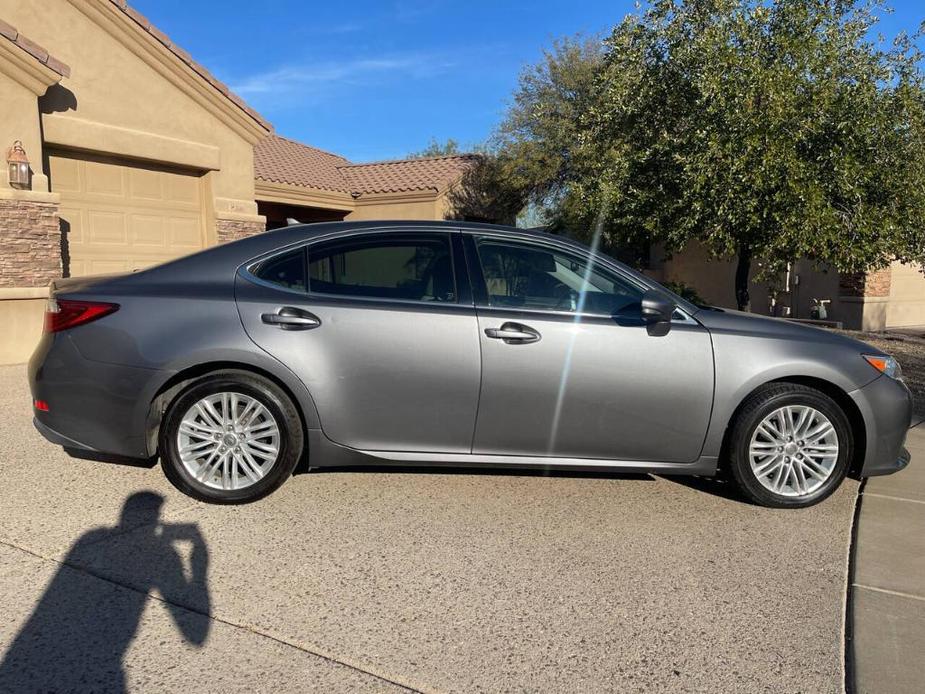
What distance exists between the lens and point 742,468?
446cm

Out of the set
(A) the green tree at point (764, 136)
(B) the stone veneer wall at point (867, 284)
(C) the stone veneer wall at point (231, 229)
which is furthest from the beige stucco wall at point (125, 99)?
(B) the stone veneer wall at point (867, 284)

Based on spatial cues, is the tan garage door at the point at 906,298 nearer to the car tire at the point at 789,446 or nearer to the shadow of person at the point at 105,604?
the car tire at the point at 789,446

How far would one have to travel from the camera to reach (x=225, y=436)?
4281mm

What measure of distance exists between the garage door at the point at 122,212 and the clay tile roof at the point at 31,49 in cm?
130

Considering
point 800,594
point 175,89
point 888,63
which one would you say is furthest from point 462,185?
A: point 800,594

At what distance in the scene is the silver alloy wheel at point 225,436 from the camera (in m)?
4.27

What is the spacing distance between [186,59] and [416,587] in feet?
36.6

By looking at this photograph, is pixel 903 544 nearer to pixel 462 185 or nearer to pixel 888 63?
pixel 888 63

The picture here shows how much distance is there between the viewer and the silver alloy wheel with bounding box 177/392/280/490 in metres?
4.27

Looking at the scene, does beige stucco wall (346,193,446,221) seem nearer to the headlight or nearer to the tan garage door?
the tan garage door

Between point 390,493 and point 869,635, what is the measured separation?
264 centimetres

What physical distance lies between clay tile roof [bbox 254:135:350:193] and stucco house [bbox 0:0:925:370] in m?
4.91

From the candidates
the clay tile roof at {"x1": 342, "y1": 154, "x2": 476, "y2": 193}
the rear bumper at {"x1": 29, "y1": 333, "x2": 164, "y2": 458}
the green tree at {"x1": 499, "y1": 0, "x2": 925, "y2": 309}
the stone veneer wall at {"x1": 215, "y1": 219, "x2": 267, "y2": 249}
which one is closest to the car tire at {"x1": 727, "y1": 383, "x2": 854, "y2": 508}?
the rear bumper at {"x1": 29, "y1": 333, "x2": 164, "y2": 458}

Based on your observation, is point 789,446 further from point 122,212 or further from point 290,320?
point 122,212
